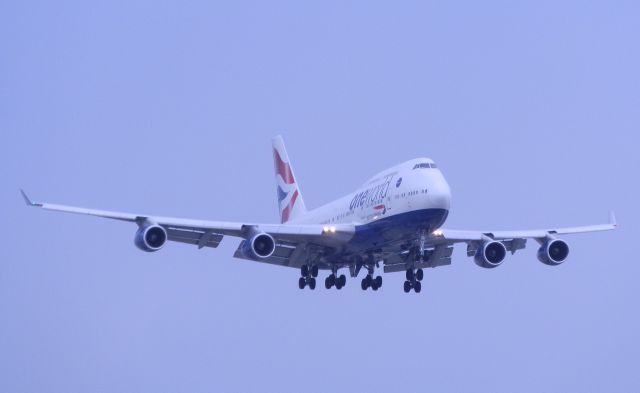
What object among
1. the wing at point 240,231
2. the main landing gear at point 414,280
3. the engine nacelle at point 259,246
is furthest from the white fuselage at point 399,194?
the main landing gear at point 414,280

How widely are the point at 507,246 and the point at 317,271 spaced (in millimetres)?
10880

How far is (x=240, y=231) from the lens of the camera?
213 ft

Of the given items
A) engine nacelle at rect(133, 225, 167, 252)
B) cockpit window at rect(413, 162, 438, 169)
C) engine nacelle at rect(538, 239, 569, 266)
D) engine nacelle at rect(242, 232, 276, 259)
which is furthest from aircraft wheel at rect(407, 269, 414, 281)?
engine nacelle at rect(133, 225, 167, 252)

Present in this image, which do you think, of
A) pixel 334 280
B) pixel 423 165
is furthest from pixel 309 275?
pixel 423 165

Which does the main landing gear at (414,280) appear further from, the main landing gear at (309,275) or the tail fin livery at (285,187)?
the tail fin livery at (285,187)

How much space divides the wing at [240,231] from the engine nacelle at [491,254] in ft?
25.0

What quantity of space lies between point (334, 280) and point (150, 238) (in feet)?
42.8

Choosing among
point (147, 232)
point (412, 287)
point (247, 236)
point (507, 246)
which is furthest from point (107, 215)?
point (507, 246)

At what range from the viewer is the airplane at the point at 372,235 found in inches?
2436

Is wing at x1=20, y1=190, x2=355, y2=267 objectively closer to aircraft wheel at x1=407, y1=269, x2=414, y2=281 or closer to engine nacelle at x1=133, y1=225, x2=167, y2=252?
engine nacelle at x1=133, y1=225, x2=167, y2=252

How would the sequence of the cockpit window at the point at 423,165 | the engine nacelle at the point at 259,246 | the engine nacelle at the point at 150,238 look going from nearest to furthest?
the engine nacelle at the point at 150,238 < the cockpit window at the point at 423,165 < the engine nacelle at the point at 259,246

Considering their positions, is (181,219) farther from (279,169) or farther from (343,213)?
(279,169)

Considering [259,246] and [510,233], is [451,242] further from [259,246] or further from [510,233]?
[259,246]

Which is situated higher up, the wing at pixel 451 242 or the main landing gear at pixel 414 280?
the wing at pixel 451 242
